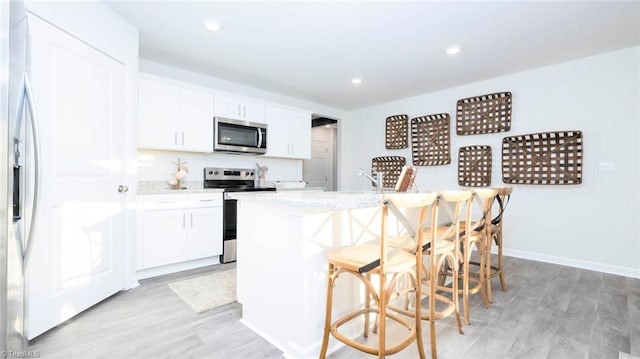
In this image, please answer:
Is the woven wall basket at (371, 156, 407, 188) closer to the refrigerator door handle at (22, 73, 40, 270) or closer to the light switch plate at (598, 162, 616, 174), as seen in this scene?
the light switch plate at (598, 162, 616, 174)

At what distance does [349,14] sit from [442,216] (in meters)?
2.00

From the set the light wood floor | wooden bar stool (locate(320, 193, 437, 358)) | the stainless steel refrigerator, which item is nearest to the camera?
the stainless steel refrigerator

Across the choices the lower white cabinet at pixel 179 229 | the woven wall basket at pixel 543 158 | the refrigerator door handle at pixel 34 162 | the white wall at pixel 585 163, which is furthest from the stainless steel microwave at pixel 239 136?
the woven wall basket at pixel 543 158

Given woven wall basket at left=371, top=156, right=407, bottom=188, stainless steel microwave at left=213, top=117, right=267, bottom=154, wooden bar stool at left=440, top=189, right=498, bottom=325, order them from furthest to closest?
woven wall basket at left=371, top=156, right=407, bottom=188, stainless steel microwave at left=213, top=117, right=267, bottom=154, wooden bar stool at left=440, top=189, right=498, bottom=325

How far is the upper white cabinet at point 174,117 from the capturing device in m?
3.25

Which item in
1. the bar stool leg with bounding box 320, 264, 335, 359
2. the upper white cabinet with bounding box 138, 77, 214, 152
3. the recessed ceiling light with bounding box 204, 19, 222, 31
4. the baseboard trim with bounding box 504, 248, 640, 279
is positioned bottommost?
the baseboard trim with bounding box 504, 248, 640, 279

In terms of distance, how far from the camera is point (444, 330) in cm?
198

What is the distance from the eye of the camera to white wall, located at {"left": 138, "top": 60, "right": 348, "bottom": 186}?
3.61 meters

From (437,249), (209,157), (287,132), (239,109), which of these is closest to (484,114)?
(287,132)

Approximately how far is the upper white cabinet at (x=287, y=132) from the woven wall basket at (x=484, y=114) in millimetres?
2338

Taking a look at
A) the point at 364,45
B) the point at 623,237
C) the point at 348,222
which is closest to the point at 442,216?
the point at 348,222

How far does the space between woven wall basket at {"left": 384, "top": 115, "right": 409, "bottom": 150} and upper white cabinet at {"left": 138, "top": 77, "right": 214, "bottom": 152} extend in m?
3.01

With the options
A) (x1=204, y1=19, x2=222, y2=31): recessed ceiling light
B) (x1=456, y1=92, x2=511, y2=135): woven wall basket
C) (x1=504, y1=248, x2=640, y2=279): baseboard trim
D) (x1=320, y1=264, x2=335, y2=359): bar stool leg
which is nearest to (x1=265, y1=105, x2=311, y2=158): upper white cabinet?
(x1=204, y1=19, x2=222, y2=31): recessed ceiling light

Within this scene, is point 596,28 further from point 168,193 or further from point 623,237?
point 168,193
